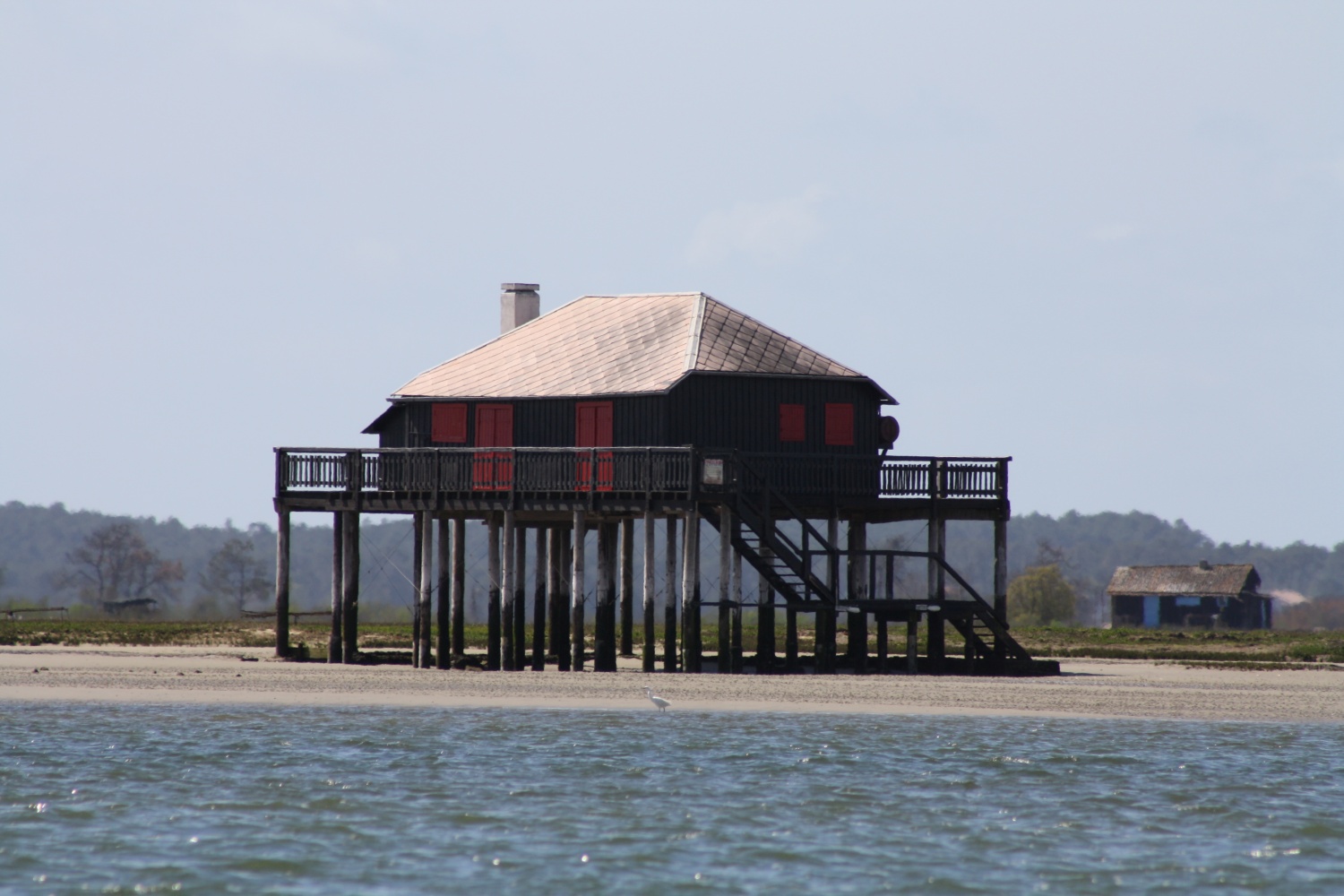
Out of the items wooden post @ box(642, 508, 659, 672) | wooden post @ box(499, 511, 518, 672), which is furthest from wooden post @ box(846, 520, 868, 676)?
wooden post @ box(499, 511, 518, 672)

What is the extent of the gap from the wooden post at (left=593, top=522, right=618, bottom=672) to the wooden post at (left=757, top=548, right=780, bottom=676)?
9.39ft

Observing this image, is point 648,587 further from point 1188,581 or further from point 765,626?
point 1188,581

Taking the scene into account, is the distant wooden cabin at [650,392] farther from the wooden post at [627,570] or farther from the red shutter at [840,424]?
the wooden post at [627,570]

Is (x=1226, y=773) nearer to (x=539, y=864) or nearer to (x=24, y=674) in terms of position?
(x=539, y=864)

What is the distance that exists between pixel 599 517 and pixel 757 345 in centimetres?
467

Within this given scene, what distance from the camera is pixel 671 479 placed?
36031mm

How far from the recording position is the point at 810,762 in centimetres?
2564

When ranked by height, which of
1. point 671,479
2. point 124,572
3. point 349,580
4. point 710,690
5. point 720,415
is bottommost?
point 710,690

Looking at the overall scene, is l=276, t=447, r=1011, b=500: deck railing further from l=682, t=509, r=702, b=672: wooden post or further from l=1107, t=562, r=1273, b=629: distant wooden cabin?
l=1107, t=562, r=1273, b=629: distant wooden cabin

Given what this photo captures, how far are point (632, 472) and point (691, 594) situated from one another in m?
2.49

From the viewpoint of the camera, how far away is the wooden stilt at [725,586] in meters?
35.1

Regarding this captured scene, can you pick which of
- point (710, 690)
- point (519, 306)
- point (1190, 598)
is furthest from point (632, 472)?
point (1190, 598)

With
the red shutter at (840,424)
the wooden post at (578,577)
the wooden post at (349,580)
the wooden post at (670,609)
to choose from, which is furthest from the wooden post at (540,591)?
the red shutter at (840,424)

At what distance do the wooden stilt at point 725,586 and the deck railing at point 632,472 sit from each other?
1.96 feet
